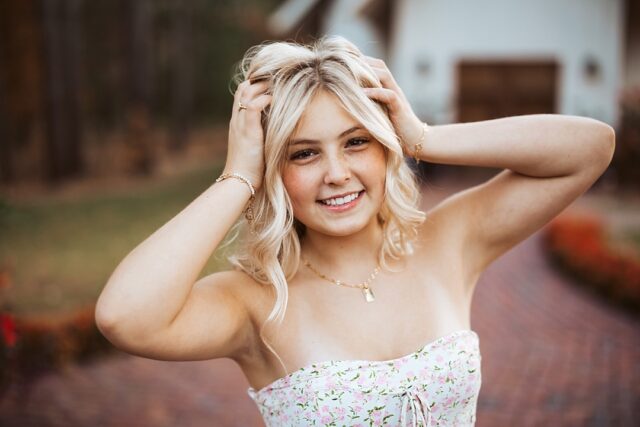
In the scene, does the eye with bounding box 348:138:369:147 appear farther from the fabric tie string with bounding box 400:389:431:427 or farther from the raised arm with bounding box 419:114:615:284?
the fabric tie string with bounding box 400:389:431:427

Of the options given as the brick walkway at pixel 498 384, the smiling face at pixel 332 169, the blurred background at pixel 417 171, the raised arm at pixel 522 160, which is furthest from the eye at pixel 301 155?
the brick walkway at pixel 498 384

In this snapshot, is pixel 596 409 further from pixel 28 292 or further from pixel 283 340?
pixel 28 292

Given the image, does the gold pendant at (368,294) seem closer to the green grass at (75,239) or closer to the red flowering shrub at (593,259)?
the green grass at (75,239)

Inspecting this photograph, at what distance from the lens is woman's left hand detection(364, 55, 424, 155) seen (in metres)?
2.36

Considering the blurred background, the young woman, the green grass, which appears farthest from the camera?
the green grass

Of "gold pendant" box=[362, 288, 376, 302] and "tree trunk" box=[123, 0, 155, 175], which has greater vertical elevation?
"gold pendant" box=[362, 288, 376, 302]

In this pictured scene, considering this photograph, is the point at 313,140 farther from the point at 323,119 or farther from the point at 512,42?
the point at 512,42

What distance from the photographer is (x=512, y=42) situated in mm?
15477

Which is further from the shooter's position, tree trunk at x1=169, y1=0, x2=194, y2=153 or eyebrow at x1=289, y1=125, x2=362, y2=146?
tree trunk at x1=169, y1=0, x2=194, y2=153

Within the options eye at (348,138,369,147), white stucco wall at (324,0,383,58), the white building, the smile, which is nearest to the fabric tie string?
the smile

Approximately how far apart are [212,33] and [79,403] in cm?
2951

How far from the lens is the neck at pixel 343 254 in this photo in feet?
8.30

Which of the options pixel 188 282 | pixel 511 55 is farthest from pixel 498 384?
pixel 511 55

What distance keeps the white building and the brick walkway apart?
8.25 m
